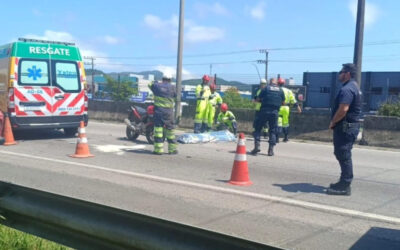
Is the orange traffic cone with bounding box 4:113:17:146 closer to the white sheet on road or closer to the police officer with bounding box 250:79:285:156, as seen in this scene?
the white sheet on road

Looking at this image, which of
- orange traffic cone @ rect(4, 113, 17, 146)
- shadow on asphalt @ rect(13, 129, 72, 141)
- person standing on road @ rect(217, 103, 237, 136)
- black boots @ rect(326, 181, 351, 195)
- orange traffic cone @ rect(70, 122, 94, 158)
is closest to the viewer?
black boots @ rect(326, 181, 351, 195)

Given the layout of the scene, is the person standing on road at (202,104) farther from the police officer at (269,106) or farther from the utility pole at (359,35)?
the utility pole at (359,35)

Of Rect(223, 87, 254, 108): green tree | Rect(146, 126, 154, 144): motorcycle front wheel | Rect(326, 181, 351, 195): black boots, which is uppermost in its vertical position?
Rect(223, 87, 254, 108): green tree

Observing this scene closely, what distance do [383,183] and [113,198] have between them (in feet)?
14.9

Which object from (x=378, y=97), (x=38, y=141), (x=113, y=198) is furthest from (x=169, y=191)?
(x=378, y=97)

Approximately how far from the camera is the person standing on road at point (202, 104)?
45.2 feet

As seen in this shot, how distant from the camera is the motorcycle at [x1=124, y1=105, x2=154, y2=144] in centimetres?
1203

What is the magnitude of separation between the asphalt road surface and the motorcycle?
1.22 feet

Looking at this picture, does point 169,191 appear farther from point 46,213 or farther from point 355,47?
point 355,47

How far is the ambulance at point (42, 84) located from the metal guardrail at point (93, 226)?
28.2 feet

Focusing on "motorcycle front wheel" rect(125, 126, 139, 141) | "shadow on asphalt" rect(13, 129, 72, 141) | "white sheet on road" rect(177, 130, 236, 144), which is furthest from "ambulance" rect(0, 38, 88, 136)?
"white sheet on road" rect(177, 130, 236, 144)

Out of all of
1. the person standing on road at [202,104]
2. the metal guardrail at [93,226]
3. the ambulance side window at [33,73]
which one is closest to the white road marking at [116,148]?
the ambulance side window at [33,73]

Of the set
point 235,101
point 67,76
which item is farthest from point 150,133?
point 235,101

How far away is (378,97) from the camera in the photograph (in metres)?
30.0
